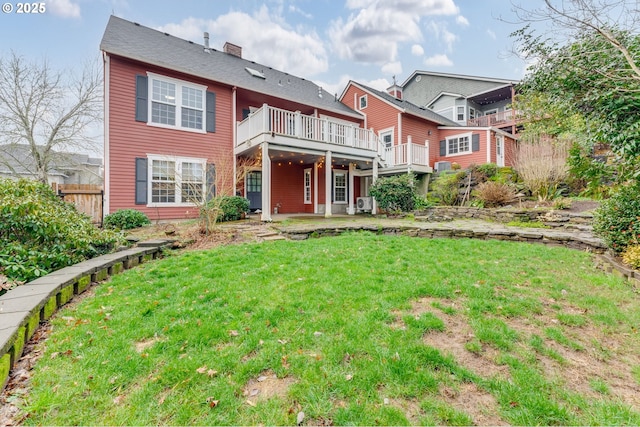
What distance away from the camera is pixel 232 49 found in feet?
46.9

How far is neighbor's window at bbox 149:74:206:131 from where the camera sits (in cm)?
943

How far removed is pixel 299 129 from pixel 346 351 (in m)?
8.67

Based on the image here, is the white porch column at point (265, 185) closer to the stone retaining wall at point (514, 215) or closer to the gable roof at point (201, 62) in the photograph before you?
the gable roof at point (201, 62)

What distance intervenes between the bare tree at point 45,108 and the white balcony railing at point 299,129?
871cm

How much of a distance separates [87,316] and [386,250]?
14.8 ft

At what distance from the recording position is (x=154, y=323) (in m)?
2.65

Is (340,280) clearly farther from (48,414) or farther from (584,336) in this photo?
(48,414)

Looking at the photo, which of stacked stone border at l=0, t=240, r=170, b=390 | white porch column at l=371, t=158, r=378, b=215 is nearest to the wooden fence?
stacked stone border at l=0, t=240, r=170, b=390

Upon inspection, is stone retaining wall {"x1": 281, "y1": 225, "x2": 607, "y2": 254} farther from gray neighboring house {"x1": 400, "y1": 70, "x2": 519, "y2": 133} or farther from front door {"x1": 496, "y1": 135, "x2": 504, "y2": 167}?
gray neighboring house {"x1": 400, "y1": 70, "x2": 519, "y2": 133}

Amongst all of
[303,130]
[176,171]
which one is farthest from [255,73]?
[176,171]

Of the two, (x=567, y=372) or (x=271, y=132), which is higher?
(x=271, y=132)

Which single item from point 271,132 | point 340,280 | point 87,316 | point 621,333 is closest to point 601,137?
point 621,333

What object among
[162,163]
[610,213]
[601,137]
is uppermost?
[162,163]

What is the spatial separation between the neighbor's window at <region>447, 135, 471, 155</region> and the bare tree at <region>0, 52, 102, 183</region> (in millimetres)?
18706
